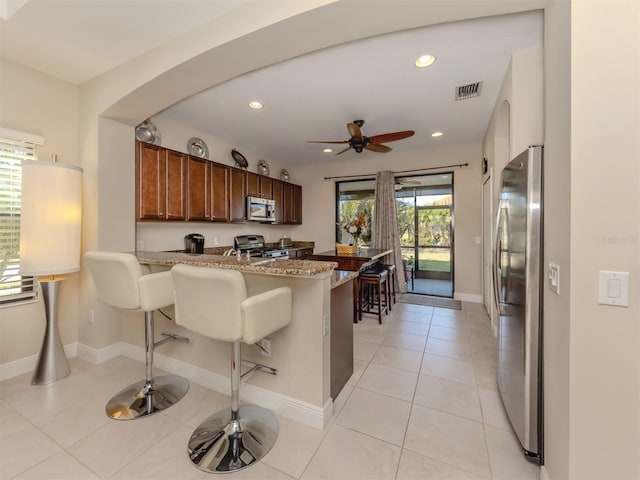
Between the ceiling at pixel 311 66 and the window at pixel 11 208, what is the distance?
720 mm

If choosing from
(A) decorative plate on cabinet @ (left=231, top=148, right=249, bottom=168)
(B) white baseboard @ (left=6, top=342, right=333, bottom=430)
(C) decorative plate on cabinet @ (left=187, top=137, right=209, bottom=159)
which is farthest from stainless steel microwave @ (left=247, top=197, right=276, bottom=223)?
(B) white baseboard @ (left=6, top=342, right=333, bottom=430)

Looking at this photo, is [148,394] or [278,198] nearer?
[148,394]

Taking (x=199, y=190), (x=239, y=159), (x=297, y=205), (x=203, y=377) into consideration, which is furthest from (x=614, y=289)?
(x=297, y=205)

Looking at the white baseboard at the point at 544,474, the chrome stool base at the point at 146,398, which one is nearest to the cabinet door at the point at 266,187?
the chrome stool base at the point at 146,398

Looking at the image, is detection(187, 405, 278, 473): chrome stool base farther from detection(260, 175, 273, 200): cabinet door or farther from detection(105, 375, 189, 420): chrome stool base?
detection(260, 175, 273, 200): cabinet door

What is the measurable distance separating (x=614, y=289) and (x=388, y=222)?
164 inches

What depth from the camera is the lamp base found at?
2281mm

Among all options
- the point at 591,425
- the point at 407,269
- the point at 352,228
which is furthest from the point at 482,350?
the point at 407,269

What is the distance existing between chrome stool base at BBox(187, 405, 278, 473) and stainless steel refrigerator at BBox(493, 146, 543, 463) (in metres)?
1.51

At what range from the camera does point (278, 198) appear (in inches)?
208

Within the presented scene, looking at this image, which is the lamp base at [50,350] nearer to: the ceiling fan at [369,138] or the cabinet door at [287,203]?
the ceiling fan at [369,138]

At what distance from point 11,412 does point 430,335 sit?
3824 mm

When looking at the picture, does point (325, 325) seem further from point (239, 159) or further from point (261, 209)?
point (239, 159)

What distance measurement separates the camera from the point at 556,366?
4.11 ft
